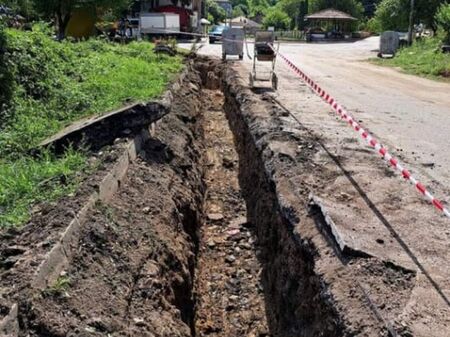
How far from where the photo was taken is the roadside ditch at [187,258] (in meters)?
4.07

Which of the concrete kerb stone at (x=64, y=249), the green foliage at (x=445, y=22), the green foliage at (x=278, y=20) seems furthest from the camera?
the green foliage at (x=278, y=20)

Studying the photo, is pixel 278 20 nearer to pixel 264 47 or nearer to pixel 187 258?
pixel 264 47

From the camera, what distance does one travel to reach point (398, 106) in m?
14.2

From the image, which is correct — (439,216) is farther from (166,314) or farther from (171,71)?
(171,71)

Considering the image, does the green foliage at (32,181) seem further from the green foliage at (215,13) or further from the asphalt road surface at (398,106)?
the green foliage at (215,13)

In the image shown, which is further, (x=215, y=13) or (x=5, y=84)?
(x=215, y=13)

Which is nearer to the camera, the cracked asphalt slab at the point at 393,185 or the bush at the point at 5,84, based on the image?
the cracked asphalt slab at the point at 393,185

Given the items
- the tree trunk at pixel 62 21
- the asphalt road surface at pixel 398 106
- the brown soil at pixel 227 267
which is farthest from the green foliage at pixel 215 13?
the brown soil at pixel 227 267

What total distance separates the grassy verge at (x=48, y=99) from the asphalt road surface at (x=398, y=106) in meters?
4.08

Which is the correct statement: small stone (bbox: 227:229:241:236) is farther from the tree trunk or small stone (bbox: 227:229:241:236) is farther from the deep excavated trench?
the tree trunk

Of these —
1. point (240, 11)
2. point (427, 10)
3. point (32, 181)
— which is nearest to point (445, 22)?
point (427, 10)

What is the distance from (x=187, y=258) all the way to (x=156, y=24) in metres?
33.5

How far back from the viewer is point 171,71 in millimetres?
16344

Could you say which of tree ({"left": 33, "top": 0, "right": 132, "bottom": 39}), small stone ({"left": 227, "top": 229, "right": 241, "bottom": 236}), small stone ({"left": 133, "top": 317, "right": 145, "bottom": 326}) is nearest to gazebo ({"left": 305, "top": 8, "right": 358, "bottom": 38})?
tree ({"left": 33, "top": 0, "right": 132, "bottom": 39})
